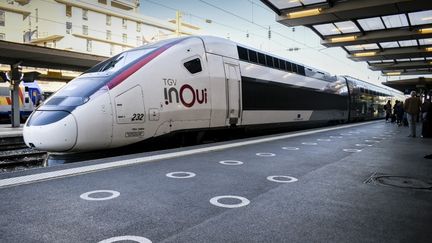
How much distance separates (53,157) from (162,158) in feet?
7.16

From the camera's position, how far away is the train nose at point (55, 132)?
563cm

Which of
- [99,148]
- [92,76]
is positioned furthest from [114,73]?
[99,148]

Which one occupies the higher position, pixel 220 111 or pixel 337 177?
pixel 220 111

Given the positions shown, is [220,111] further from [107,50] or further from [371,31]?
[107,50]

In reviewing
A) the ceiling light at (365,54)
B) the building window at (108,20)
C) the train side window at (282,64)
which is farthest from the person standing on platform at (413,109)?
the building window at (108,20)

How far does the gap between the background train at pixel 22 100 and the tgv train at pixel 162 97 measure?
20.7 m

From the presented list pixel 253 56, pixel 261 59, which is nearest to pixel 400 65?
pixel 261 59

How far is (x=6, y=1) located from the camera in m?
38.8

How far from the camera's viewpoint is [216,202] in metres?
3.12

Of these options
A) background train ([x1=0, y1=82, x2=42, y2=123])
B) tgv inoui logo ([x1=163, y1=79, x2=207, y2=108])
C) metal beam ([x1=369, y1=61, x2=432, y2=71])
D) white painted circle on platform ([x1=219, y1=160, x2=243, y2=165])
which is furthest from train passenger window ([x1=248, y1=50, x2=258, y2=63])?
metal beam ([x1=369, y1=61, x2=432, y2=71])

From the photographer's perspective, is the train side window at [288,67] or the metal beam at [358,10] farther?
the metal beam at [358,10]

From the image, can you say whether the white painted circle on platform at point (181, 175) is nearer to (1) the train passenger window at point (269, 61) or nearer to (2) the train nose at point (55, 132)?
(2) the train nose at point (55, 132)

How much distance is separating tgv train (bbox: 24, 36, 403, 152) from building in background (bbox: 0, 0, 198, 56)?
27.4 metres

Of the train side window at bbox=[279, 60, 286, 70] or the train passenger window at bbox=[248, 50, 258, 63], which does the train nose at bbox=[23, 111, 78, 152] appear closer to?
the train passenger window at bbox=[248, 50, 258, 63]
